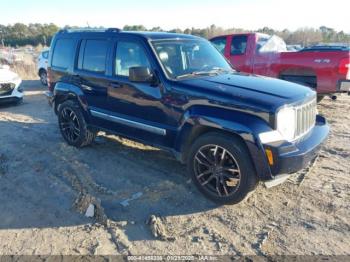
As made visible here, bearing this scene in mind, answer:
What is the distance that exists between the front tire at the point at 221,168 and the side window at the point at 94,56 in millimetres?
2195

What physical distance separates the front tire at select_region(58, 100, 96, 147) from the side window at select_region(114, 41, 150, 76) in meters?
1.34

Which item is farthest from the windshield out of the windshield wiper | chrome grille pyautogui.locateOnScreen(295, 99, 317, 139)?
chrome grille pyautogui.locateOnScreen(295, 99, 317, 139)

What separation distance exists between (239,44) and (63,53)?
17.7ft

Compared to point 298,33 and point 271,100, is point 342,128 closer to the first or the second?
point 271,100

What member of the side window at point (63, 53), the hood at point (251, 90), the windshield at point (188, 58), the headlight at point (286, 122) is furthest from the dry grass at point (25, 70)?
the headlight at point (286, 122)

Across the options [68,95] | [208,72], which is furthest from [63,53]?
[208,72]

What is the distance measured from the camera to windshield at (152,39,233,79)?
14.5ft

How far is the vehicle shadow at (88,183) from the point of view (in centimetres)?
376

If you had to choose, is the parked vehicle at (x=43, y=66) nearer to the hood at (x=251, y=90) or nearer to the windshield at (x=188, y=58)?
the windshield at (x=188, y=58)

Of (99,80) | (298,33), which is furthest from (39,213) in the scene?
(298,33)

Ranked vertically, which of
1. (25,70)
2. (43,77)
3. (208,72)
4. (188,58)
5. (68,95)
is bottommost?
(43,77)

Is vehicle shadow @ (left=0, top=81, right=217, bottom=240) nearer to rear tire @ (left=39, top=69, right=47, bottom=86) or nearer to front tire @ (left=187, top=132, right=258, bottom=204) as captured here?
front tire @ (left=187, top=132, right=258, bottom=204)

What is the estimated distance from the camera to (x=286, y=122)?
357 centimetres

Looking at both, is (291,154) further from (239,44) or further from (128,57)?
(239,44)
